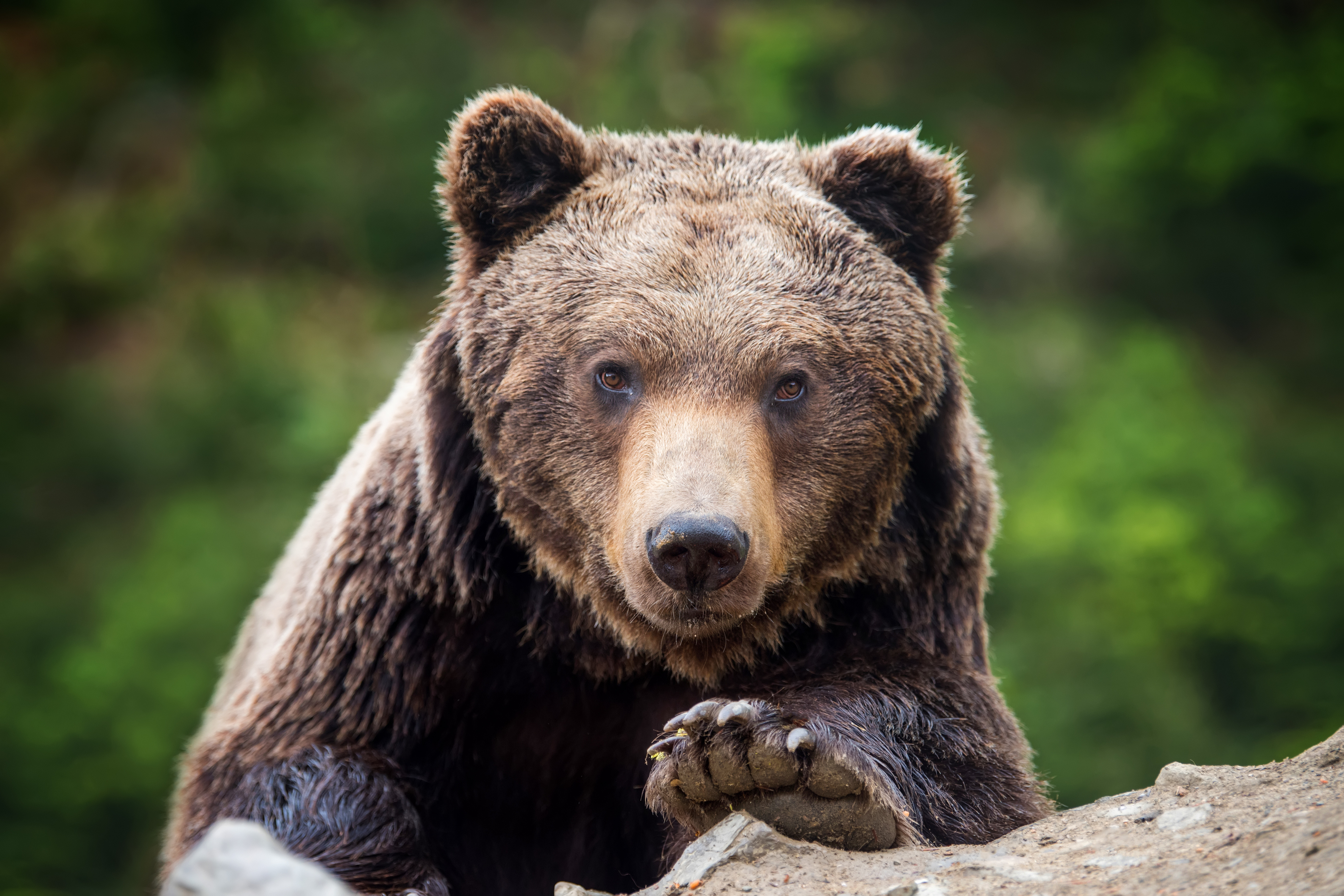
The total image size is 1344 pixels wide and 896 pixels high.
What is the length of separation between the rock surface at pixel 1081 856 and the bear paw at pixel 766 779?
0.19 ft

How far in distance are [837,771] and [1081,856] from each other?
55cm

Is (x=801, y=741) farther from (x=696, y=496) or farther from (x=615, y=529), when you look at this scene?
(x=615, y=529)

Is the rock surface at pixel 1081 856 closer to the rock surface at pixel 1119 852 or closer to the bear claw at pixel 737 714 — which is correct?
the rock surface at pixel 1119 852

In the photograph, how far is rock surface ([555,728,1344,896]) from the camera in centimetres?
273

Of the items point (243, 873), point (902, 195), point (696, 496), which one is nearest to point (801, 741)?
point (696, 496)

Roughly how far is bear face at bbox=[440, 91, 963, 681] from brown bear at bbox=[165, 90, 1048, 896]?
0.01 metres

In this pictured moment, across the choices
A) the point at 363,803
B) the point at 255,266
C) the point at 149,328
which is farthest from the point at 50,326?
the point at 363,803

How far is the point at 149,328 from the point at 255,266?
1634mm

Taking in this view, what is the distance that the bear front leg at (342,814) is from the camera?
3.70 meters

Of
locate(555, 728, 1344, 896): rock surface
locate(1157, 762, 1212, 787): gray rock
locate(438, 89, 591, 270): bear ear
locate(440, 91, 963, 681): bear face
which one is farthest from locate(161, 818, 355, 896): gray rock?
locate(438, 89, 591, 270): bear ear

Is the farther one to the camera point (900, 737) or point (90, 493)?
point (90, 493)

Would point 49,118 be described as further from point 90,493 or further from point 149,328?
point 90,493

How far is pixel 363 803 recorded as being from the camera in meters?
3.81

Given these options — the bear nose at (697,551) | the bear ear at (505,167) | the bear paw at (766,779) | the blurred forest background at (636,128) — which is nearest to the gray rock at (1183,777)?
the bear paw at (766,779)
